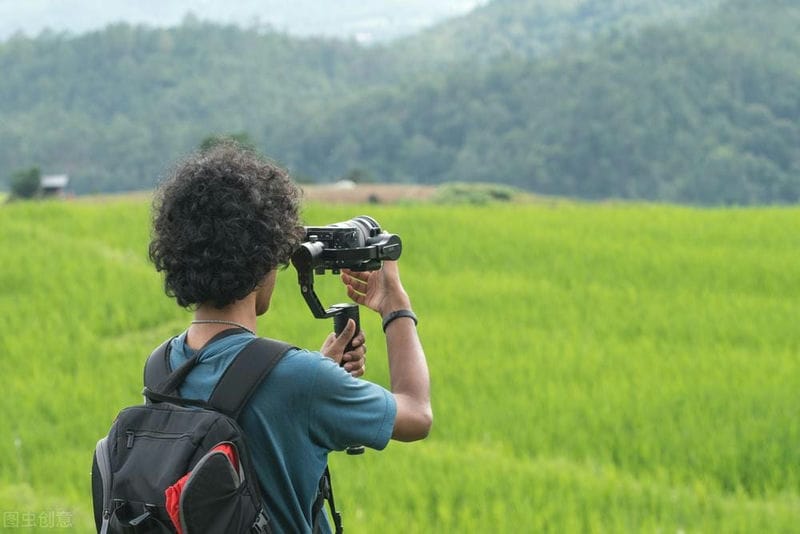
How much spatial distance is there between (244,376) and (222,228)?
0.82 feet

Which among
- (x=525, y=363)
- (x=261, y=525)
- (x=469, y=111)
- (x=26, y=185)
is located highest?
(x=261, y=525)

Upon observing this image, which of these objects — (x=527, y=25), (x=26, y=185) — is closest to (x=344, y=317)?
(x=26, y=185)

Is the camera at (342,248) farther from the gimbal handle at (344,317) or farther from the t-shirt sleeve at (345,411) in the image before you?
the t-shirt sleeve at (345,411)

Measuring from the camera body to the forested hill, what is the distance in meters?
34.9

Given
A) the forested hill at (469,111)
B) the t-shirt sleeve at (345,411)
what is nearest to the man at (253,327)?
the t-shirt sleeve at (345,411)

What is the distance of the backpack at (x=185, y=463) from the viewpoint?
1.86 meters

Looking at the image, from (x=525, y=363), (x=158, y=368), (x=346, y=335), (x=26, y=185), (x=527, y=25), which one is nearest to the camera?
(x=158, y=368)

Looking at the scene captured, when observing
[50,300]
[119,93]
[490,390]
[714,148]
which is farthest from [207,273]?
[119,93]

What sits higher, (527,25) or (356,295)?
(356,295)

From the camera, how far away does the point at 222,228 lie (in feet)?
6.54

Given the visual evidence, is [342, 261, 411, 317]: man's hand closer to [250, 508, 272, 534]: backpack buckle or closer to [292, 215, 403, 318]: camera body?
[292, 215, 403, 318]: camera body

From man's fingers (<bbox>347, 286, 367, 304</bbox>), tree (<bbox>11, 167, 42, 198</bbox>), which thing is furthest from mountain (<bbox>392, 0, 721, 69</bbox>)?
man's fingers (<bbox>347, 286, 367, 304</bbox>)

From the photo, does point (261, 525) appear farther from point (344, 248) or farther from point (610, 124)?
point (610, 124)

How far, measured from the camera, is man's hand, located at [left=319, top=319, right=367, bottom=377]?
219cm
